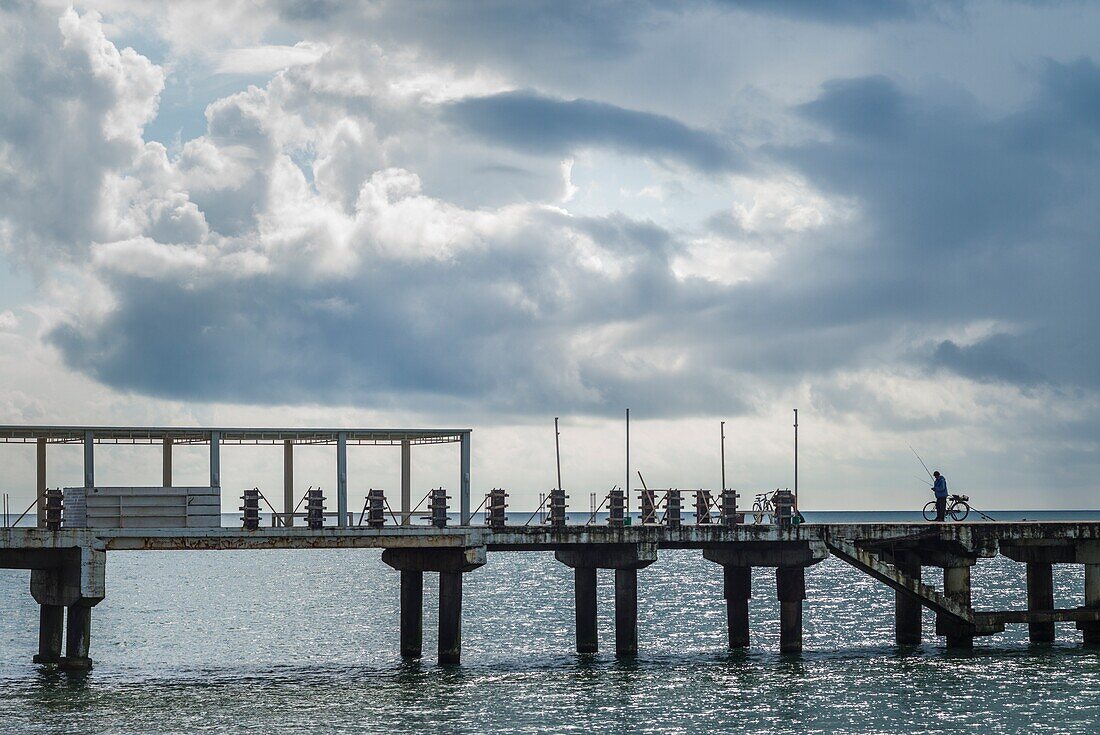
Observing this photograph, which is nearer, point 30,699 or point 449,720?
point 449,720

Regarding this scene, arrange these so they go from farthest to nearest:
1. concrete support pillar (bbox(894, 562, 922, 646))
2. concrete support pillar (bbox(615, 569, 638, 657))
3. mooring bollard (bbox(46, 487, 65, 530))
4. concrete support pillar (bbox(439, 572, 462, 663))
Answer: concrete support pillar (bbox(894, 562, 922, 646))
concrete support pillar (bbox(615, 569, 638, 657))
concrete support pillar (bbox(439, 572, 462, 663))
mooring bollard (bbox(46, 487, 65, 530))

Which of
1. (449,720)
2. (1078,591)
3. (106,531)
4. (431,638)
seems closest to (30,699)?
(106,531)

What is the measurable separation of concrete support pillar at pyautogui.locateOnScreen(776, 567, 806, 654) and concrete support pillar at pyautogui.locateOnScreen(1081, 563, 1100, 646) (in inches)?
394

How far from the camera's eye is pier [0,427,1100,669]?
42.2m

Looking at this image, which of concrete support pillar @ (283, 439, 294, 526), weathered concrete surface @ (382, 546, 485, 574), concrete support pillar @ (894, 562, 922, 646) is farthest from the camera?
concrete support pillar @ (894, 562, 922, 646)

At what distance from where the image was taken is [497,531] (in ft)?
148

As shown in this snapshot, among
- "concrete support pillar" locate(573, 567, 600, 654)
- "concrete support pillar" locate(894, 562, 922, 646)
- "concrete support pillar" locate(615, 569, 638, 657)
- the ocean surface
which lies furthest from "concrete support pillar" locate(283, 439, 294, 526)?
"concrete support pillar" locate(894, 562, 922, 646)

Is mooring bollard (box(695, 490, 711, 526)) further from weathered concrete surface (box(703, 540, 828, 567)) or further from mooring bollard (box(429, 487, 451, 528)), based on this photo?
mooring bollard (box(429, 487, 451, 528))

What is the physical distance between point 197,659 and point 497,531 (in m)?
19.4

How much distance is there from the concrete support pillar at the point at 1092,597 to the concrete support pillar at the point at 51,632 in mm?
34039

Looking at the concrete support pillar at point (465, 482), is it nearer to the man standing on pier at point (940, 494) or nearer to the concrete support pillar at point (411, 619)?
the concrete support pillar at point (411, 619)

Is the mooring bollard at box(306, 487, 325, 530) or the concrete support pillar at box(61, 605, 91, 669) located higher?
the mooring bollard at box(306, 487, 325, 530)

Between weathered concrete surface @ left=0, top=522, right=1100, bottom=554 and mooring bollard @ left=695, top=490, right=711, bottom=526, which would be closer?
weathered concrete surface @ left=0, top=522, right=1100, bottom=554

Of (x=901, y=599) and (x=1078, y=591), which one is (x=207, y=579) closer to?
(x=1078, y=591)
